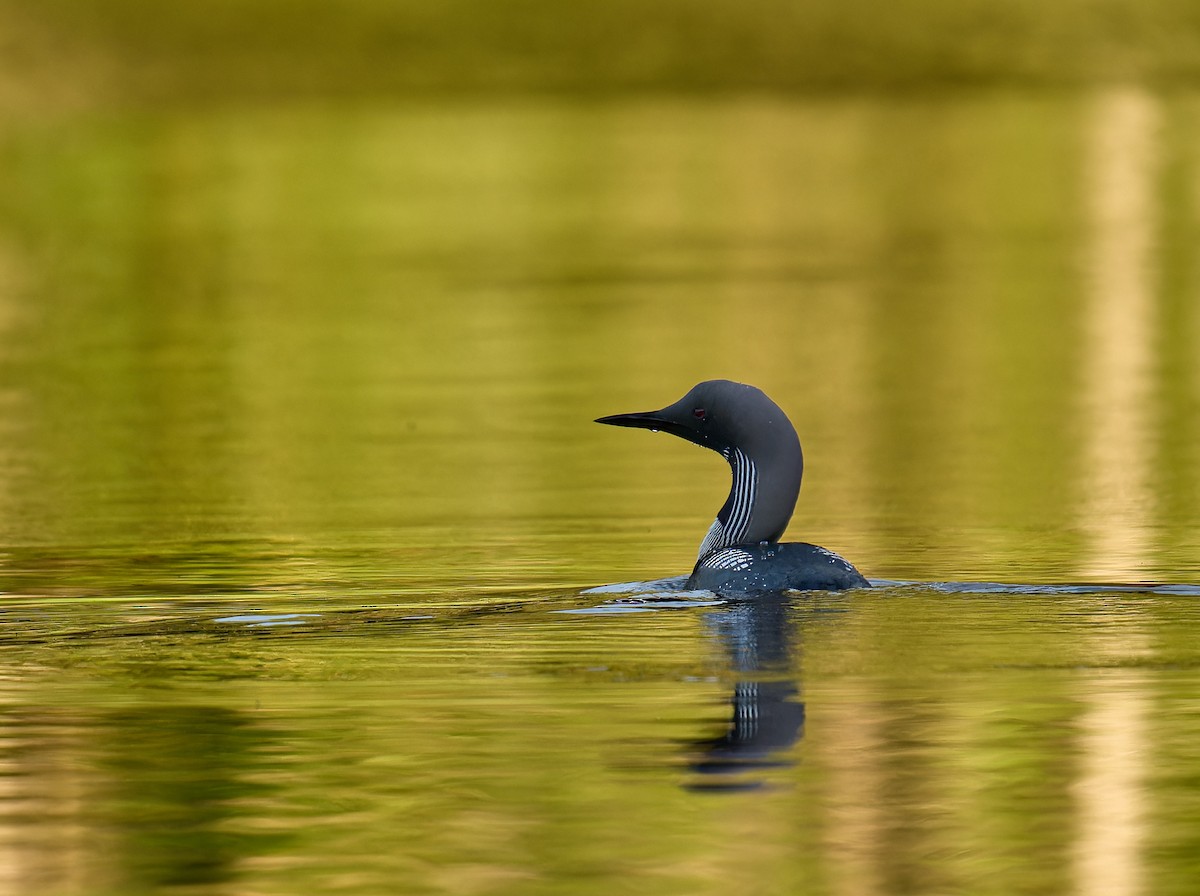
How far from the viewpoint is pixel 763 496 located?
43.2ft

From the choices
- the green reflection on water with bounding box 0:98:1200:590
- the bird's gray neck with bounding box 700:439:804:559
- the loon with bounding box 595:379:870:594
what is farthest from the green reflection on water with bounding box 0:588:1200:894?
the green reflection on water with bounding box 0:98:1200:590

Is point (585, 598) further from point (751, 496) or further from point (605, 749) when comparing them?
point (605, 749)

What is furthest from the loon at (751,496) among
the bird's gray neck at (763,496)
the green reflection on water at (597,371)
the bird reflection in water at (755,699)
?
the green reflection on water at (597,371)

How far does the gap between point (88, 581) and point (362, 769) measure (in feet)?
15.2

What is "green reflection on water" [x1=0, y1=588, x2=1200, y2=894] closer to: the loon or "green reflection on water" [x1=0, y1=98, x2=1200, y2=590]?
the loon

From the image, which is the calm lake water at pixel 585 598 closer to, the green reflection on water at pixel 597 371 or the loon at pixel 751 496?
the green reflection on water at pixel 597 371

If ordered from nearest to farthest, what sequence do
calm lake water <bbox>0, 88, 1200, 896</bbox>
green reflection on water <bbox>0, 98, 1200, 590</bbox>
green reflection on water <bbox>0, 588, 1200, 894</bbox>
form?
green reflection on water <bbox>0, 588, 1200, 894</bbox>, calm lake water <bbox>0, 88, 1200, 896</bbox>, green reflection on water <bbox>0, 98, 1200, 590</bbox>

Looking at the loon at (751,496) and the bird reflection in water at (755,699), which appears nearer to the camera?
the bird reflection in water at (755,699)

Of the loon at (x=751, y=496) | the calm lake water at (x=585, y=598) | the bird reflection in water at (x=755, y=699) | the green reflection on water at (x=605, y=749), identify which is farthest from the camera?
the loon at (x=751, y=496)

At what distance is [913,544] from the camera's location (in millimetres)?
15391

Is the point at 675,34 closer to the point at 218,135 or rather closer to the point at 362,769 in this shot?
the point at 218,135

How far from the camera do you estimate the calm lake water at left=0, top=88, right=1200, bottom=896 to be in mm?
9328

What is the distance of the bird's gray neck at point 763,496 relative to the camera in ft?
43.2

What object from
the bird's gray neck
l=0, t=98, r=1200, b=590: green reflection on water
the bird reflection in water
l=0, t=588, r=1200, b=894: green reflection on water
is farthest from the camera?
l=0, t=98, r=1200, b=590: green reflection on water
